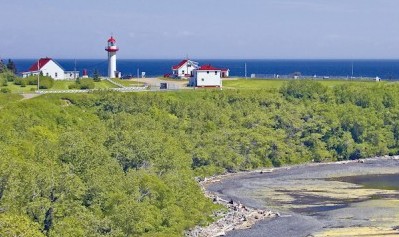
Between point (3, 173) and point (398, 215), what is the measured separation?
3439 cm

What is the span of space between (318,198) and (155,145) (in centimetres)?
1693

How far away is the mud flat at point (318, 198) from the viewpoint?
59875 millimetres

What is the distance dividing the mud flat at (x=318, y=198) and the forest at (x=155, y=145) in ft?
13.5

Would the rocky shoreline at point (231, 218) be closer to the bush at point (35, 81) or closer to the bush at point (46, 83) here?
the bush at point (46, 83)

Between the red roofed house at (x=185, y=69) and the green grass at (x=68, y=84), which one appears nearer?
the green grass at (x=68, y=84)

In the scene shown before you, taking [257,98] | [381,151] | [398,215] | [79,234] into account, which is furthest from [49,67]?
[79,234]

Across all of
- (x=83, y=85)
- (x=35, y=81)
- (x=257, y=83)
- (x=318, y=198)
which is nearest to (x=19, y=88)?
(x=35, y=81)

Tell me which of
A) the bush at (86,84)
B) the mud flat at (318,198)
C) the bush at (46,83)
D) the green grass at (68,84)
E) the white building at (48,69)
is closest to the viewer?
the mud flat at (318,198)

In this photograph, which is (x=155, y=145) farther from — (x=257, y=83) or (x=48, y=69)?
(x=257, y=83)

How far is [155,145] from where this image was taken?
68.6 metres

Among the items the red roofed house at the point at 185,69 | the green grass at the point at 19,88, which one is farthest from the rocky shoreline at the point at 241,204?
the red roofed house at the point at 185,69

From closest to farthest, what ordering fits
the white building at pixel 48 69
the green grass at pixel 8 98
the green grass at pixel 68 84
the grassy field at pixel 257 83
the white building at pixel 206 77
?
the green grass at pixel 8 98 → the green grass at pixel 68 84 → the white building at pixel 206 77 → the white building at pixel 48 69 → the grassy field at pixel 257 83

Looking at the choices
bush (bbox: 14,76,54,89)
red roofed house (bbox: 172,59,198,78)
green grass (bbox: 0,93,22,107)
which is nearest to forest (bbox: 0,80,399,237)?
green grass (bbox: 0,93,22,107)

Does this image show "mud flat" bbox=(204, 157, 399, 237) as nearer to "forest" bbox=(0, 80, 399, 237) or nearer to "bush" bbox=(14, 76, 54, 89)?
"forest" bbox=(0, 80, 399, 237)
